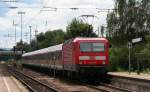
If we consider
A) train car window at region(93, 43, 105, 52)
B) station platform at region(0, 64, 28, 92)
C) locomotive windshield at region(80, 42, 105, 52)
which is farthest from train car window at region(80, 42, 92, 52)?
station platform at region(0, 64, 28, 92)

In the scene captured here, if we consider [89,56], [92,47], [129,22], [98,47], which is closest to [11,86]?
[89,56]

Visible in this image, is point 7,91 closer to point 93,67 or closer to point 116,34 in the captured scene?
point 93,67

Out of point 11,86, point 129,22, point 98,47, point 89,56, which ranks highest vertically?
point 129,22

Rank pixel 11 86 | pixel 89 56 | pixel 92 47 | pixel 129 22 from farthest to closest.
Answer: pixel 129 22, pixel 11 86, pixel 92 47, pixel 89 56

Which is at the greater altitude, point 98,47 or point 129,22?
point 129,22

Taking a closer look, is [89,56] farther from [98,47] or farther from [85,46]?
[98,47]

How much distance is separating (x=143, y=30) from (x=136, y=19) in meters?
1.86

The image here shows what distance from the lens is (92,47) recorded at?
104 ft

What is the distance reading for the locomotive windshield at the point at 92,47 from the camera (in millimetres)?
31766

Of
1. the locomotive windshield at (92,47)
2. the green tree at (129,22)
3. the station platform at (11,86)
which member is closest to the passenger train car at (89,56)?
the locomotive windshield at (92,47)

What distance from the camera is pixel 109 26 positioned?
71312mm

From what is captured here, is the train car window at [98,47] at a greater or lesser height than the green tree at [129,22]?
lesser

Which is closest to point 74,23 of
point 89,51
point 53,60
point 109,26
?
point 109,26

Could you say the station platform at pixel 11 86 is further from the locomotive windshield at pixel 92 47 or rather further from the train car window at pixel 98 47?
the train car window at pixel 98 47
